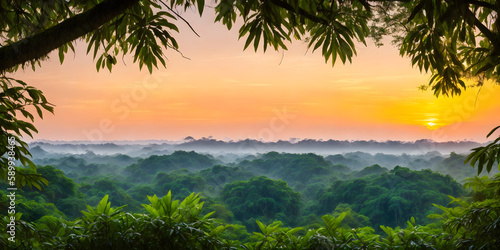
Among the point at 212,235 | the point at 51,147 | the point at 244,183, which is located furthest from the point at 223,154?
the point at 212,235

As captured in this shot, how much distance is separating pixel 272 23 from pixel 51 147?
884 inches

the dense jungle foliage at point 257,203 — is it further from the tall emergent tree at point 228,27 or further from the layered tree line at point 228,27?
the tall emergent tree at point 228,27

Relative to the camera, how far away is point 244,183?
740 inches

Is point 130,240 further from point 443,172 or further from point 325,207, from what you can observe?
point 443,172

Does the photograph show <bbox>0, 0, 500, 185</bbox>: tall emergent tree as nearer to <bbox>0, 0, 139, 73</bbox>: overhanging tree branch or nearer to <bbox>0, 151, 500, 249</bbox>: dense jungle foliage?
<bbox>0, 0, 139, 73</bbox>: overhanging tree branch

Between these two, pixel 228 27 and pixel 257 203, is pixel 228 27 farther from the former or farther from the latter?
pixel 257 203

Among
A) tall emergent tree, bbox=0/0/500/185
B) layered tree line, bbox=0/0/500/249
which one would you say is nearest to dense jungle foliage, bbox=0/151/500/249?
layered tree line, bbox=0/0/500/249

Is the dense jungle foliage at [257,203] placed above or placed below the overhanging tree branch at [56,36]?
below

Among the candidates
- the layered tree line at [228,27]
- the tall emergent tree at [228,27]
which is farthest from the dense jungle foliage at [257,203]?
the tall emergent tree at [228,27]

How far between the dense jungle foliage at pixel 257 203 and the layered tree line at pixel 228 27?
13 mm

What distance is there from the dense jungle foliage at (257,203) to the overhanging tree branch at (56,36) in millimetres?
1197

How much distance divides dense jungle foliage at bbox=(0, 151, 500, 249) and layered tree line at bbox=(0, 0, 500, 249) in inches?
0.5

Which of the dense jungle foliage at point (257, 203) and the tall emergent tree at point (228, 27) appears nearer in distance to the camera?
the tall emergent tree at point (228, 27)

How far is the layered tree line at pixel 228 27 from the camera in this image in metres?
2.18
